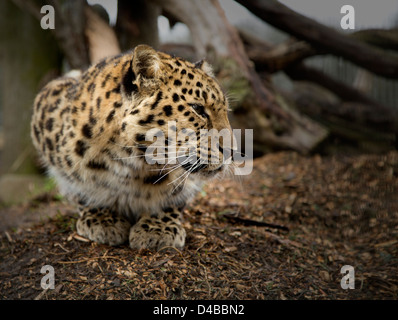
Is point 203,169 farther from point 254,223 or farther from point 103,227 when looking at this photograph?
point 254,223

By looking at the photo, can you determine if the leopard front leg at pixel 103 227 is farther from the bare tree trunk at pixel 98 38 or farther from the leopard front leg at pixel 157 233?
the bare tree trunk at pixel 98 38

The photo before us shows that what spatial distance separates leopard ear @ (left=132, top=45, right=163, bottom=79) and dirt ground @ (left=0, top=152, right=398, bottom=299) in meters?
1.63

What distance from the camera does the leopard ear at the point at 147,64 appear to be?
3.54m

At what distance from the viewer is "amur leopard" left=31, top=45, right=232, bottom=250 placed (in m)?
3.58

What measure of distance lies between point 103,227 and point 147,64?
1684 millimetres

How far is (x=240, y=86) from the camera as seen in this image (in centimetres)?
700

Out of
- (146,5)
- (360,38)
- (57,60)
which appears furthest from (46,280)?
(360,38)

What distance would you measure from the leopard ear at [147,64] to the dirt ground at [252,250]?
1.63 m

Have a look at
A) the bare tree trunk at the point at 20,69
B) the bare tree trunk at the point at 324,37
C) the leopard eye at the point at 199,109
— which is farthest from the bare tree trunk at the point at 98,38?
the leopard eye at the point at 199,109

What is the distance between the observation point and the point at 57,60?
9.62 meters

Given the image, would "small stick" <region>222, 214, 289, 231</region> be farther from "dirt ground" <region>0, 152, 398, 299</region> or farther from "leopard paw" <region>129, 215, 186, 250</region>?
"leopard paw" <region>129, 215, 186, 250</region>

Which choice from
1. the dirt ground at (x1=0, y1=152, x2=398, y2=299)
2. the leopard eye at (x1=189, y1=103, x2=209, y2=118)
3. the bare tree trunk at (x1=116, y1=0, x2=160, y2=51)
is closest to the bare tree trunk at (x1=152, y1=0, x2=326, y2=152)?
the bare tree trunk at (x1=116, y1=0, x2=160, y2=51)

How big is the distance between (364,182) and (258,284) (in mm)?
3424
